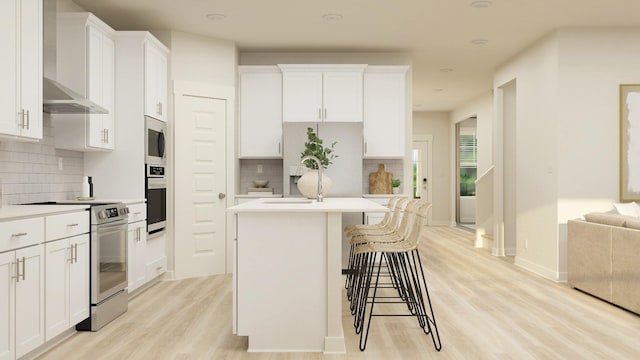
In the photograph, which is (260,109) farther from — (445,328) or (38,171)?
(445,328)

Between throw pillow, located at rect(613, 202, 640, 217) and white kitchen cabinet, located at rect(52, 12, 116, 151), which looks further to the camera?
throw pillow, located at rect(613, 202, 640, 217)

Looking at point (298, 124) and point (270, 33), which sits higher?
point (270, 33)

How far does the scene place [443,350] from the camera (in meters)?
3.34

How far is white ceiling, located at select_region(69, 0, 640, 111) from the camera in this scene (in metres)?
5.12

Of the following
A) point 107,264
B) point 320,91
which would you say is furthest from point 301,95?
point 107,264

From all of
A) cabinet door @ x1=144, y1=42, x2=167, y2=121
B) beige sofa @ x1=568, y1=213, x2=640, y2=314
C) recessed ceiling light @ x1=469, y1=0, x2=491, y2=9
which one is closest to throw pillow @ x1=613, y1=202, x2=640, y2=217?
beige sofa @ x1=568, y1=213, x2=640, y2=314

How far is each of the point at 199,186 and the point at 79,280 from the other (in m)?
2.56

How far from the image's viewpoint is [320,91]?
6.58 meters

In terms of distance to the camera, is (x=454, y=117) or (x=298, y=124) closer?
(x=298, y=124)

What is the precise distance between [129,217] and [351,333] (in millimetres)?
2236

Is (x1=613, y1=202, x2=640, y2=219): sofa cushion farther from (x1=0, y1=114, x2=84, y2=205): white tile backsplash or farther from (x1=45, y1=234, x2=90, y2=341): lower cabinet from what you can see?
(x1=0, y1=114, x2=84, y2=205): white tile backsplash

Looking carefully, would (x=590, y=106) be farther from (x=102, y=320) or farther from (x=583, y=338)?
(x=102, y=320)

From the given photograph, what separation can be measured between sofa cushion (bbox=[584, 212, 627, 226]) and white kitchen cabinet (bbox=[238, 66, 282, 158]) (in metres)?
3.58

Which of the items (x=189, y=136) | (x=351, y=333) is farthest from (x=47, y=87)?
(x=351, y=333)
